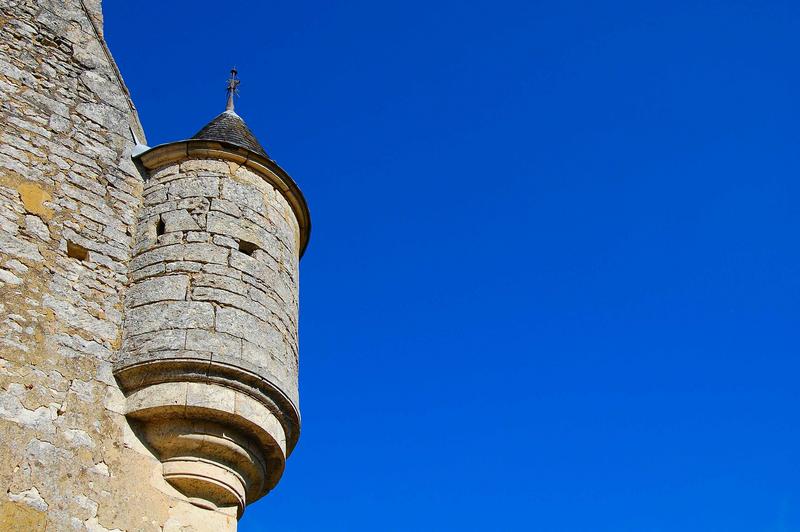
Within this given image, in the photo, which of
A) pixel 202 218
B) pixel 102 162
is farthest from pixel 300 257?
pixel 102 162

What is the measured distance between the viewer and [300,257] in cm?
844

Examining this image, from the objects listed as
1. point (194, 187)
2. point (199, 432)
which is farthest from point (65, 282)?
point (199, 432)

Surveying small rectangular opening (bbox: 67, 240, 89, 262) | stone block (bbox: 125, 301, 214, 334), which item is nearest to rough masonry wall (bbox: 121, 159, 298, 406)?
stone block (bbox: 125, 301, 214, 334)

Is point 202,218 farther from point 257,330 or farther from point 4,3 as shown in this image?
point 4,3

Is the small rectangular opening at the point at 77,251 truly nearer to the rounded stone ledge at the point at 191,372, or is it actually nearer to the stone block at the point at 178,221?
the stone block at the point at 178,221

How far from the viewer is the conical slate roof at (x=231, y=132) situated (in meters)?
8.15

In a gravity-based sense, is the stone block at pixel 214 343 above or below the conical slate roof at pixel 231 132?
below

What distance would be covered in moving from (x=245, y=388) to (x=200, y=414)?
13.5 inches

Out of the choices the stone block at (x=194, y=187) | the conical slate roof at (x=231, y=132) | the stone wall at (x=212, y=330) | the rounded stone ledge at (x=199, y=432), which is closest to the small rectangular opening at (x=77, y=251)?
the stone wall at (x=212, y=330)

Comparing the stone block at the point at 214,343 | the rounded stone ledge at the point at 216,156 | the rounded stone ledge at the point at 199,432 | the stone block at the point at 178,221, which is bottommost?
the rounded stone ledge at the point at 199,432

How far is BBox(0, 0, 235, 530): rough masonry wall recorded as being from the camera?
5.96m

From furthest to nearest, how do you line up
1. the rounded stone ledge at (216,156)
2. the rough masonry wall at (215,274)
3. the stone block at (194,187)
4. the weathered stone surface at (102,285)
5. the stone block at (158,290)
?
the rounded stone ledge at (216,156), the stone block at (194,187), the stone block at (158,290), the rough masonry wall at (215,274), the weathered stone surface at (102,285)

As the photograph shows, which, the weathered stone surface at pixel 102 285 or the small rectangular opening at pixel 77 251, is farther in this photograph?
the small rectangular opening at pixel 77 251

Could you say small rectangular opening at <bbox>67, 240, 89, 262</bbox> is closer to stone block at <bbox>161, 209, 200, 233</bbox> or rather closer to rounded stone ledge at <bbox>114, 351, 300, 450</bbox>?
stone block at <bbox>161, 209, 200, 233</bbox>
